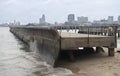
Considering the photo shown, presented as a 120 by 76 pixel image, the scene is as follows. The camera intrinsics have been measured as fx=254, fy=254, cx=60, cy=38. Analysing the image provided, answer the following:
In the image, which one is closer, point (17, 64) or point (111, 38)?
point (111, 38)

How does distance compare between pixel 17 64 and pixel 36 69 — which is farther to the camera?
pixel 17 64

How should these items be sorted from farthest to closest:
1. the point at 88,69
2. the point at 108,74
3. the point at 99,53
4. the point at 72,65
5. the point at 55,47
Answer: the point at 99,53, the point at 55,47, the point at 72,65, the point at 88,69, the point at 108,74

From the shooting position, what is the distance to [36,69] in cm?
1570

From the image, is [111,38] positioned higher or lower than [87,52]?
higher

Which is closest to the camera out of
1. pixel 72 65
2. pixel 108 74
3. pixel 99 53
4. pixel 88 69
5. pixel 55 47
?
pixel 108 74

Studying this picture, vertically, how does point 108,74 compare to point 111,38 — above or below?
below

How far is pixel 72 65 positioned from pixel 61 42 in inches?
57.3

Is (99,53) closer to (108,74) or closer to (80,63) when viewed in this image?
(80,63)

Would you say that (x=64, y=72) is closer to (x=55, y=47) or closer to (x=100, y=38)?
(x=55, y=47)

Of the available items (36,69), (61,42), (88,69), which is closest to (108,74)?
(88,69)

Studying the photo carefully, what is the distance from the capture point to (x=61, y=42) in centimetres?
1460

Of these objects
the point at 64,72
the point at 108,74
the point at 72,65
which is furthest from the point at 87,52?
the point at 108,74

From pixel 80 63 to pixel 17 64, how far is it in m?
5.80

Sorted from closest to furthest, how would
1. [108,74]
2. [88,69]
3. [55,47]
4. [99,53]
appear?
1. [108,74]
2. [88,69]
3. [55,47]
4. [99,53]
